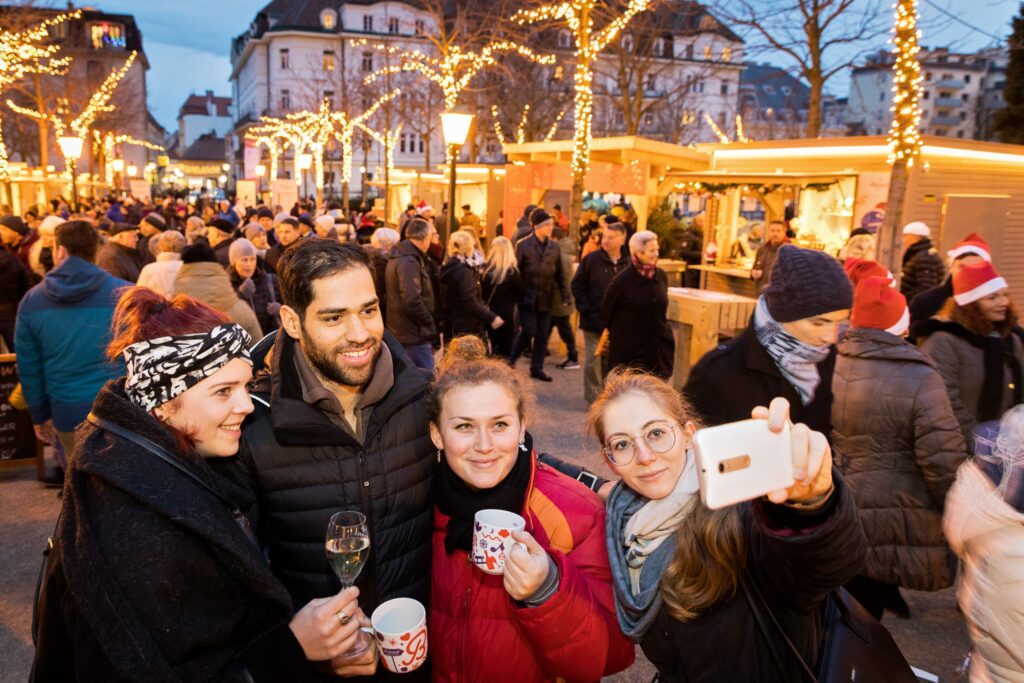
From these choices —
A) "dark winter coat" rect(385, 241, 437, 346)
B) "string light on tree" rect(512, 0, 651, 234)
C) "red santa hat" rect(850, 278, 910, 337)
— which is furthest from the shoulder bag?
"string light on tree" rect(512, 0, 651, 234)

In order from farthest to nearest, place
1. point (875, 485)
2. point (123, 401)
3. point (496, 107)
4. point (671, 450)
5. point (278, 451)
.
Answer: point (496, 107)
point (875, 485)
point (278, 451)
point (671, 450)
point (123, 401)

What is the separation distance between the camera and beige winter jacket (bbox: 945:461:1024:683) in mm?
Answer: 1518

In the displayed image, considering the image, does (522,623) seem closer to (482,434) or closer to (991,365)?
(482,434)

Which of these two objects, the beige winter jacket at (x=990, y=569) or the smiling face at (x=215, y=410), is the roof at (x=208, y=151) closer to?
the smiling face at (x=215, y=410)

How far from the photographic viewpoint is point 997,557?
1.54 meters

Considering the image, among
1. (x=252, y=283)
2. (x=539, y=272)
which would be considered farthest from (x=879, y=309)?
(x=539, y=272)

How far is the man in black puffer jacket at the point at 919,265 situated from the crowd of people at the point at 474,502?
6.28 m

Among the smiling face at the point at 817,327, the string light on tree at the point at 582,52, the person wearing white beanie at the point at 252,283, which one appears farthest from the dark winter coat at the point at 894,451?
the string light on tree at the point at 582,52

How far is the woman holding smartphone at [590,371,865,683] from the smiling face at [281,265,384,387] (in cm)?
78

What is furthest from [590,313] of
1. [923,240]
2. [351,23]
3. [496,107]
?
[351,23]

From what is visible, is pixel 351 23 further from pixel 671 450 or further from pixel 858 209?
pixel 671 450

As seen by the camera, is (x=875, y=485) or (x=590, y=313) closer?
(x=875, y=485)

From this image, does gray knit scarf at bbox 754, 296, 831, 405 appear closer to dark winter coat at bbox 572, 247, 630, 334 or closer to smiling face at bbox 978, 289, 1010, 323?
smiling face at bbox 978, 289, 1010, 323

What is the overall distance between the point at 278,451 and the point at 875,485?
9.68 ft
